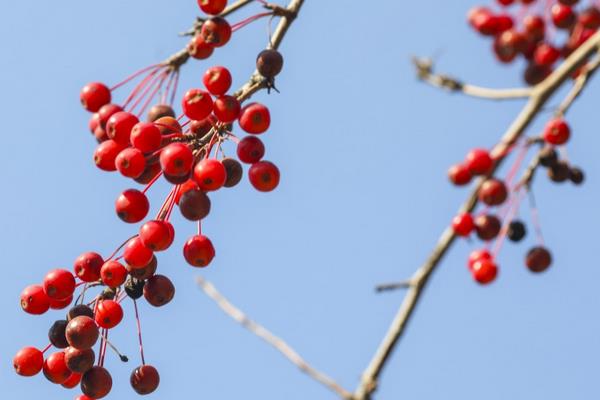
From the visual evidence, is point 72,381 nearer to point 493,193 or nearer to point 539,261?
point 539,261

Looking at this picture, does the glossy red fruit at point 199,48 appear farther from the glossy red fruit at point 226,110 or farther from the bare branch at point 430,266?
the bare branch at point 430,266

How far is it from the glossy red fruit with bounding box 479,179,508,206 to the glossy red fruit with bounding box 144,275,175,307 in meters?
2.02

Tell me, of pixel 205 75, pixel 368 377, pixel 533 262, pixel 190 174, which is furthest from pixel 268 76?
pixel 368 377

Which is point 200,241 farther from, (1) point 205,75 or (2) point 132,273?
(1) point 205,75

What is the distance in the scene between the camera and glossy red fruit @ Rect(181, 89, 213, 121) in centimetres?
439

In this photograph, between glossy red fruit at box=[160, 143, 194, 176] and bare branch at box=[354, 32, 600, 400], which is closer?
bare branch at box=[354, 32, 600, 400]

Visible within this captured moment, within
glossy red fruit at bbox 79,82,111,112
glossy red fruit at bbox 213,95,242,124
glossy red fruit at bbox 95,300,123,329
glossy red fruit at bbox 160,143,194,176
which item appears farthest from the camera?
glossy red fruit at bbox 79,82,111,112

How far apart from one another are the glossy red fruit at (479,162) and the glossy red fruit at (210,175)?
1541 millimetres

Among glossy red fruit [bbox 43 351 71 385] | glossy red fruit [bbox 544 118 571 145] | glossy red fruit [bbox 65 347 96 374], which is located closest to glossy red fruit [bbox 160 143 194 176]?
glossy red fruit [bbox 65 347 96 374]

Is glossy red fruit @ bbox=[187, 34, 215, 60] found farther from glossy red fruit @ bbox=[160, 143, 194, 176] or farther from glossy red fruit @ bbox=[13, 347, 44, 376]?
glossy red fruit @ bbox=[13, 347, 44, 376]

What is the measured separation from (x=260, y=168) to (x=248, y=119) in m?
0.29

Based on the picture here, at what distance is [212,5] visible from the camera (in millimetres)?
4605

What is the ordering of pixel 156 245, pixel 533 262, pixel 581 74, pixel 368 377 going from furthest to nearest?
pixel 156 245 < pixel 533 262 < pixel 581 74 < pixel 368 377

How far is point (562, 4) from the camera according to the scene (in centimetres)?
313
